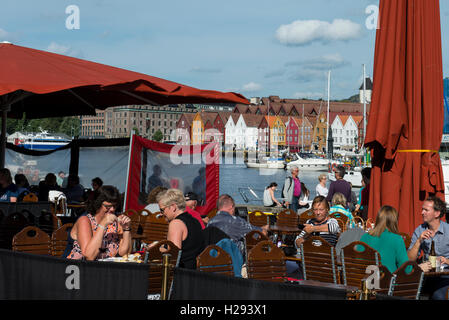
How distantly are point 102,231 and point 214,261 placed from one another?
103cm

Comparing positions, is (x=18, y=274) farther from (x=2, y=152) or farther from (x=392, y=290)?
(x=2, y=152)

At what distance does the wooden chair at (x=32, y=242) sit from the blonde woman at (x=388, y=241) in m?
3.19

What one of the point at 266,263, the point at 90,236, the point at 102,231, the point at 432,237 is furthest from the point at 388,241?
the point at 90,236

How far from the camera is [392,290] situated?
187 inches

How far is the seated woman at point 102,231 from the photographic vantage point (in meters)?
5.63

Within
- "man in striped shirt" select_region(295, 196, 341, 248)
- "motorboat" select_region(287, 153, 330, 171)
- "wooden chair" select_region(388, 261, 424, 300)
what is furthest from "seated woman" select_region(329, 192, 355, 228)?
"motorboat" select_region(287, 153, 330, 171)

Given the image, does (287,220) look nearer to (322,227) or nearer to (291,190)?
(322,227)

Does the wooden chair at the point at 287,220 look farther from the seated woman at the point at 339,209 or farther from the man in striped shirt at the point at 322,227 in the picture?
the man in striped shirt at the point at 322,227

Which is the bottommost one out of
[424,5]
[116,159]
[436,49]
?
[116,159]

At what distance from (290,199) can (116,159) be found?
543 centimetres

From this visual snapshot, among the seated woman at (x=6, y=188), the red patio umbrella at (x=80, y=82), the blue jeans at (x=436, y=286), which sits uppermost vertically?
the red patio umbrella at (x=80, y=82)

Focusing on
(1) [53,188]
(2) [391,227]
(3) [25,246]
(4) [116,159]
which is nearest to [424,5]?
(2) [391,227]

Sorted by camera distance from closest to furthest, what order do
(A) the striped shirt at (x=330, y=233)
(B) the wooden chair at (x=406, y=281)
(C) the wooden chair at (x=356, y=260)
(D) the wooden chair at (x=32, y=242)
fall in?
(B) the wooden chair at (x=406, y=281)
(C) the wooden chair at (x=356, y=260)
(D) the wooden chair at (x=32, y=242)
(A) the striped shirt at (x=330, y=233)

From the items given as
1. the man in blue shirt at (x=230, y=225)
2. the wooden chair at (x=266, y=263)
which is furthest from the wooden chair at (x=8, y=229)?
the wooden chair at (x=266, y=263)
